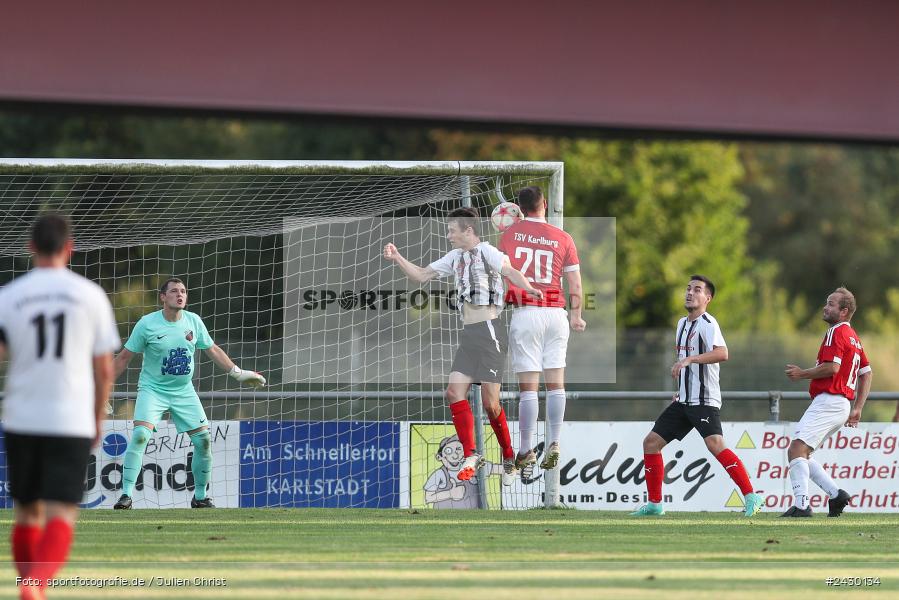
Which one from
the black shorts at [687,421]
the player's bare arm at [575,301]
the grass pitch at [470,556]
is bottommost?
the grass pitch at [470,556]

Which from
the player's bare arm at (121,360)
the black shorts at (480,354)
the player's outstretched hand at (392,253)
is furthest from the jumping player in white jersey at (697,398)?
the player's bare arm at (121,360)

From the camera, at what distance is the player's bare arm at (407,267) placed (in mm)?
10297

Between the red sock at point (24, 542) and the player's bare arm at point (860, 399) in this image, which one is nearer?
the red sock at point (24, 542)

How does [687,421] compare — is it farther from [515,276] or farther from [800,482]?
[515,276]

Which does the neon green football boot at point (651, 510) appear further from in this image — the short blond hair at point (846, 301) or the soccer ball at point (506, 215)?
the soccer ball at point (506, 215)

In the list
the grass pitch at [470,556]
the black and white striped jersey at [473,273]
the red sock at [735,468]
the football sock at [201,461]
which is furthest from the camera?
the football sock at [201,461]

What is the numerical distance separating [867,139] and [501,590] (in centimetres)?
536

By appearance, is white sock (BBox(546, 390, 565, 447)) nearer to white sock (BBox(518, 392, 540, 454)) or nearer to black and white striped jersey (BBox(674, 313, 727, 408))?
white sock (BBox(518, 392, 540, 454))

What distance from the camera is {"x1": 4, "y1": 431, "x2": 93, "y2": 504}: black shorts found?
591 cm

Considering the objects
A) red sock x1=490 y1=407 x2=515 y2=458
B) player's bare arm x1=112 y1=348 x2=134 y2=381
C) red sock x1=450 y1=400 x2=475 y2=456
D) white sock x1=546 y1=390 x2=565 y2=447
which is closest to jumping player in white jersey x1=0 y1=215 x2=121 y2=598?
red sock x1=450 y1=400 x2=475 y2=456

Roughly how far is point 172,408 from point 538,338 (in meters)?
3.62

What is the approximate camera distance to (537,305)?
36.1 ft

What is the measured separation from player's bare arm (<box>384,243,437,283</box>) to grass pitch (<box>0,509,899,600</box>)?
78.9 inches

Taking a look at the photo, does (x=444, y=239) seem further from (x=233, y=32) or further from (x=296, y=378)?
(x=233, y=32)
